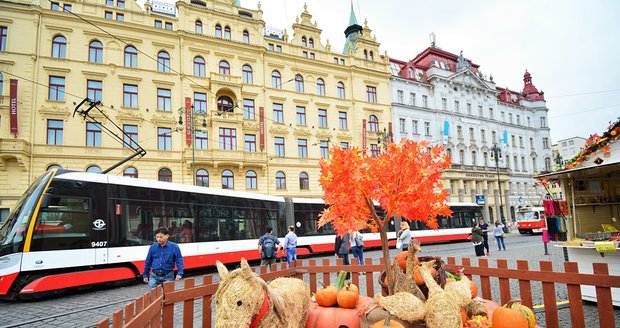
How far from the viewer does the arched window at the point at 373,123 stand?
33344 mm

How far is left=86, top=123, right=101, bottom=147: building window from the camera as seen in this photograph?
73.9 ft

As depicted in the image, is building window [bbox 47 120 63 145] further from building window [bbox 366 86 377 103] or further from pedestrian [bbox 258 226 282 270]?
building window [bbox 366 86 377 103]

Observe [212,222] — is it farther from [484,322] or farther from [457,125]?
[457,125]

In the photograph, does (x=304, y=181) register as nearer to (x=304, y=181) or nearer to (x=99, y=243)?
(x=304, y=181)

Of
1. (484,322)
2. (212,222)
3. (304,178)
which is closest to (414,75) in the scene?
(304,178)

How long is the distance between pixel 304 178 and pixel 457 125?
22942 mm

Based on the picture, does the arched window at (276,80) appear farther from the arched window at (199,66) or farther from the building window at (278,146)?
the arched window at (199,66)

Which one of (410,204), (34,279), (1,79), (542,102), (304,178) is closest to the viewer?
(410,204)

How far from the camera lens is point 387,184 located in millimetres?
3238

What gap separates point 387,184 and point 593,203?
6.00 meters

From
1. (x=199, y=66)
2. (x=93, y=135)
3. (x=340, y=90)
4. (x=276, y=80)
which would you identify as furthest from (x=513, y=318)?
(x=340, y=90)

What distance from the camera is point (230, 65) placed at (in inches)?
1073

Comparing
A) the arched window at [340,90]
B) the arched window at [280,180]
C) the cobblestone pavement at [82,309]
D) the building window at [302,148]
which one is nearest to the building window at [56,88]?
the arched window at [280,180]

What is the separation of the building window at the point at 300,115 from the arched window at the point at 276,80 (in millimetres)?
2667
